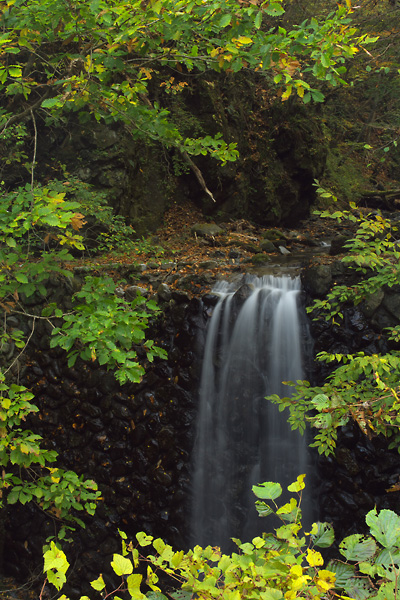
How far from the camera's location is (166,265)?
678 centimetres

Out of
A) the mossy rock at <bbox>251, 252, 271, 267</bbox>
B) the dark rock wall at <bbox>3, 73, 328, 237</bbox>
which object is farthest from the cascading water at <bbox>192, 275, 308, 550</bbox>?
the dark rock wall at <bbox>3, 73, 328, 237</bbox>

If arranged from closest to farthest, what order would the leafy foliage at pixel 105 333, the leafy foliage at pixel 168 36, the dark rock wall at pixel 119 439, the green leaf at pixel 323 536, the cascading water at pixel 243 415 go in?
the green leaf at pixel 323 536
the leafy foliage at pixel 168 36
the leafy foliage at pixel 105 333
the cascading water at pixel 243 415
the dark rock wall at pixel 119 439

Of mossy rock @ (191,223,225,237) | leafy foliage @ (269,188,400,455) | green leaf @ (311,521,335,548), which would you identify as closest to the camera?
green leaf @ (311,521,335,548)

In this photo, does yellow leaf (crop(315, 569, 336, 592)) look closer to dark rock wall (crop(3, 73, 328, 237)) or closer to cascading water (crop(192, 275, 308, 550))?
cascading water (crop(192, 275, 308, 550))

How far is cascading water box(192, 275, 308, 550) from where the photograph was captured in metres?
4.93

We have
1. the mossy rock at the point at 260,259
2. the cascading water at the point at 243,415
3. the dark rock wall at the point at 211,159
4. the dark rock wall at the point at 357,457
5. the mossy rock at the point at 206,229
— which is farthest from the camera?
the mossy rock at the point at 206,229

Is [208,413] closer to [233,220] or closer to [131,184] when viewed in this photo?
[131,184]

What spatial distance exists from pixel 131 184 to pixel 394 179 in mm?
13593

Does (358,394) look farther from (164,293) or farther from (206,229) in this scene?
(206,229)

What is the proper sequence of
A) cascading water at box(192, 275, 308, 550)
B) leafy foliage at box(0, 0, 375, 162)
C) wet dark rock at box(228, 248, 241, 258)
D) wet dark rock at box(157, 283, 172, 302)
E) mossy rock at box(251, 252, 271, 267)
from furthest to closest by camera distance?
1. wet dark rock at box(228, 248, 241, 258)
2. mossy rock at box(251, 252, 271, 267)
3. wet dark rock at box(157, 283, 172, 302)
4. cascading water at box(192, 275, 308, 550)
5. leafy foliage at box(0, 0, 375, 162)

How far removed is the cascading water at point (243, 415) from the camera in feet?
16.2

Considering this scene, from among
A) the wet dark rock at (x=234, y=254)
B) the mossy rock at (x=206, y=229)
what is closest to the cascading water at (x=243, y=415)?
the wet dark rock at (x=234, y=254)

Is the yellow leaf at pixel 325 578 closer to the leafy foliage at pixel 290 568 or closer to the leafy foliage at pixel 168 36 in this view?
the leafy foliage at pixel 290 568

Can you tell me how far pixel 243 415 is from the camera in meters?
5.13
